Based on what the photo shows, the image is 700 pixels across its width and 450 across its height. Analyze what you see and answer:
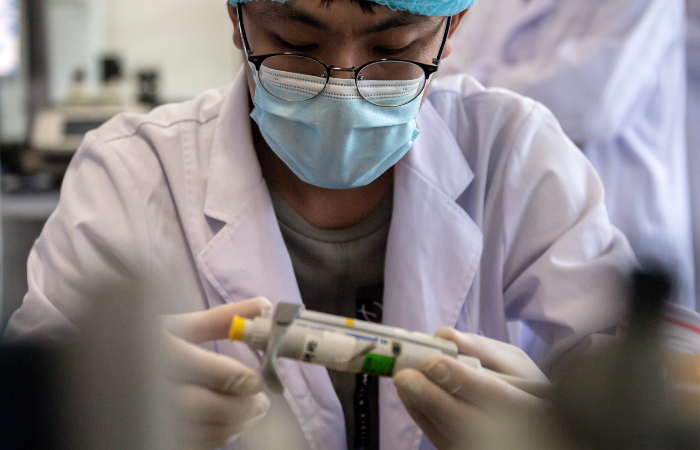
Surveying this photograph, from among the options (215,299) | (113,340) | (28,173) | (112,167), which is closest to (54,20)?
(28,173)

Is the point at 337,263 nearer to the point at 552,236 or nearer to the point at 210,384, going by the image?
the point at 552,236

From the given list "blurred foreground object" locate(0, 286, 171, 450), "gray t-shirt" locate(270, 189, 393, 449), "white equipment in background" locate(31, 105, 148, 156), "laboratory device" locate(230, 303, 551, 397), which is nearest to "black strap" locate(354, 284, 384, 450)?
"gray t-shirt" locate(270, 189, 393, 449)

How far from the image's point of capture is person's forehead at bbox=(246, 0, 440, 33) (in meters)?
0.91

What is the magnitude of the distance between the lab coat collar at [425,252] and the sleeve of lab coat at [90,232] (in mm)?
455

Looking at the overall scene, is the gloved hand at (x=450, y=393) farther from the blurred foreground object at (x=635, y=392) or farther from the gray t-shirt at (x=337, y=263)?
the gray t-shirt at (x=337, y=263)

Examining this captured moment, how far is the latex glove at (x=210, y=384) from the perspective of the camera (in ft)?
1.56

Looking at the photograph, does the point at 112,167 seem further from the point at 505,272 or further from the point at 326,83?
the point at 505,272

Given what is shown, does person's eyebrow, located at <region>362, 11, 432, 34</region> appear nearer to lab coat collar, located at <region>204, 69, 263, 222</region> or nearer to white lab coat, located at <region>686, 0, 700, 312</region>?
lab coat collar, located at <region>204, 69, 263, 222</region>

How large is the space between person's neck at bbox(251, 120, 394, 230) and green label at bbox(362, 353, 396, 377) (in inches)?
20.2

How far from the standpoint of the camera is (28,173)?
3061 mm

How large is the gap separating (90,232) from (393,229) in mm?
551

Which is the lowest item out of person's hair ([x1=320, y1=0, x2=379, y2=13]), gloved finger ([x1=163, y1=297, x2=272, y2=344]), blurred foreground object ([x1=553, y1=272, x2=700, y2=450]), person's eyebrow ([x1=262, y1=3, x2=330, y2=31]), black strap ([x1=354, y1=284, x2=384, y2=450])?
black strap ([x1=354, y1=284, x2=384, y2=450])

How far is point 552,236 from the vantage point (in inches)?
45.7

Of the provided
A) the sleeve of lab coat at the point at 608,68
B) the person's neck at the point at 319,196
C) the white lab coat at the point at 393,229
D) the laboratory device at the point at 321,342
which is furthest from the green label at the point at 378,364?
the sleeve of lab coat at the point at 608,68
